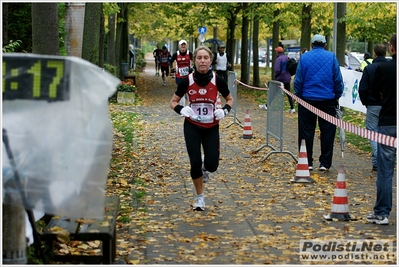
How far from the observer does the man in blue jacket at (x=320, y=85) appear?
38.6 feet

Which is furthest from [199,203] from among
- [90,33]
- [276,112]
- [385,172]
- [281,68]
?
[281,68]

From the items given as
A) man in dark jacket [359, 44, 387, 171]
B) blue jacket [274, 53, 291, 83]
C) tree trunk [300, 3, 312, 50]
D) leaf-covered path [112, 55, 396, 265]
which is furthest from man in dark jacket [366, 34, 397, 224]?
tree trunk [300, 3, 312, 50]

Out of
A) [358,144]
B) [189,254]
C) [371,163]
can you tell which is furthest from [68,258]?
[358,144]

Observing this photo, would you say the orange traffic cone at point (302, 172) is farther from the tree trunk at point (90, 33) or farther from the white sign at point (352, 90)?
the white sign at point (352, 90)

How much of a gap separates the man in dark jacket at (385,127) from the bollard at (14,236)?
3998 mm

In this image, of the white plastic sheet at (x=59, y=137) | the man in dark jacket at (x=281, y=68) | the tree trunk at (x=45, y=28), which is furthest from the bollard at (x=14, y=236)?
the man in dark jacket at (x=281, y=68)

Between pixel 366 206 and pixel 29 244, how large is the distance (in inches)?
186

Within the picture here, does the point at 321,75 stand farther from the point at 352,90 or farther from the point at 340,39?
the point at 340,39

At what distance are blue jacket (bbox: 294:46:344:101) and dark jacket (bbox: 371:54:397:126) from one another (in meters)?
3.51

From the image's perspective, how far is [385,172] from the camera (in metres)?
8.13

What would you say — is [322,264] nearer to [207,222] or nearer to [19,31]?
[207,222]

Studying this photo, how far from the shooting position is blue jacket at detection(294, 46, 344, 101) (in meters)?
11.8

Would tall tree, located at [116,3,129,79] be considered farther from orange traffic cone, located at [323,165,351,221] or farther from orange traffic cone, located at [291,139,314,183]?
orange traffic cone, located at [323,165,351,221]

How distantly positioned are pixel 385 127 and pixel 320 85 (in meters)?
3.79
